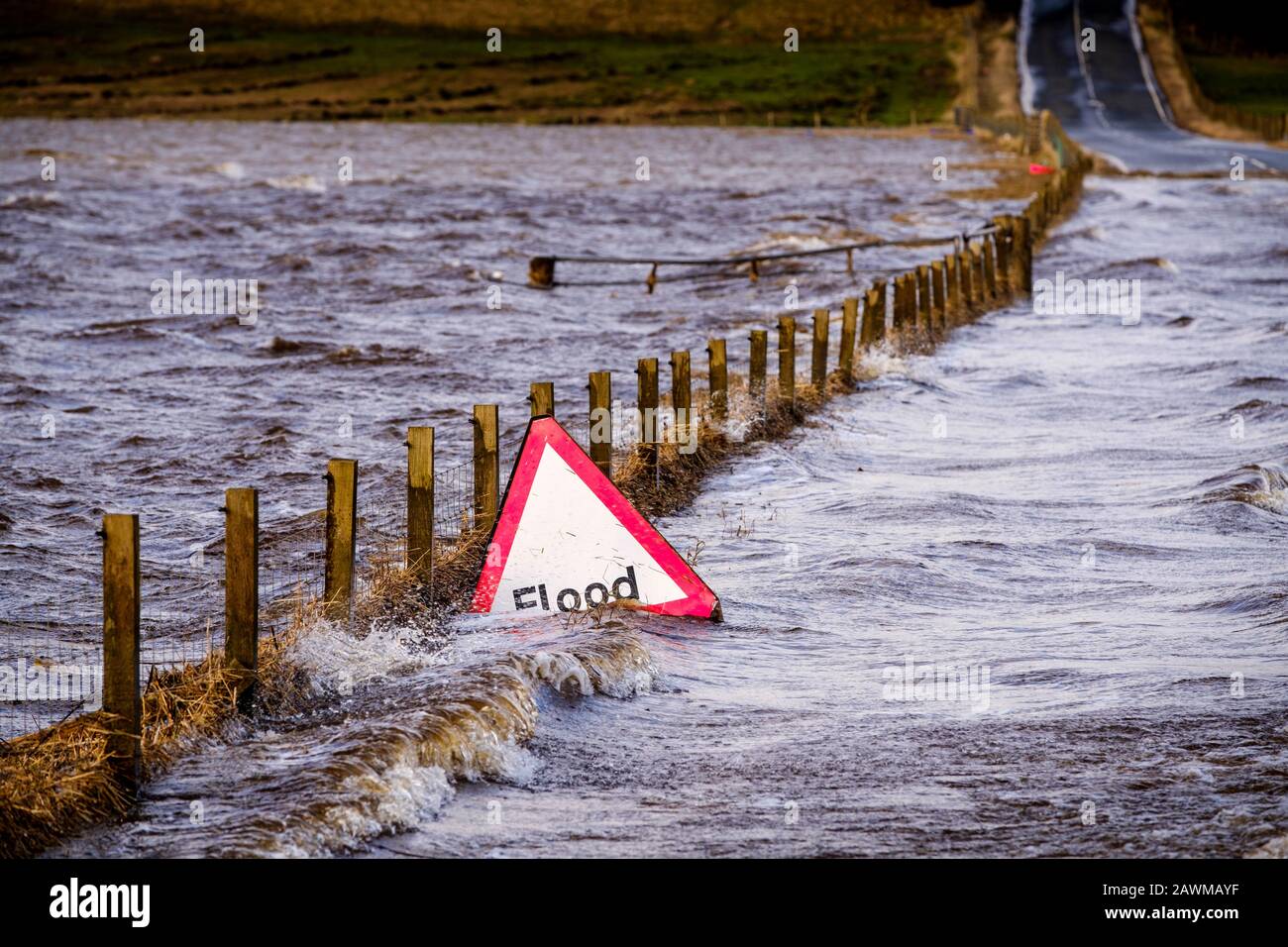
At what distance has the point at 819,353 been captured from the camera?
64.1 feet

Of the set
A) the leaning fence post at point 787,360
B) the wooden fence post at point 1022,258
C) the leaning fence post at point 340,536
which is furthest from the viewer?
the wooden fence post at point 1022,258

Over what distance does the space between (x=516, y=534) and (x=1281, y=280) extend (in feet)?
82.3

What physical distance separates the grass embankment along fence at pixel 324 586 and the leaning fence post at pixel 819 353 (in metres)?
0.03

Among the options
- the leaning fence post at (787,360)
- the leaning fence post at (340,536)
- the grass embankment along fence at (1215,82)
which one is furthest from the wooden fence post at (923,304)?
the grass embankment along fence at (1215,82)

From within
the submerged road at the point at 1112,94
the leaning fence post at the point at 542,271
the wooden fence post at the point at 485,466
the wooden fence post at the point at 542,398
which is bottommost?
the wooden fence post at the point at 485,466

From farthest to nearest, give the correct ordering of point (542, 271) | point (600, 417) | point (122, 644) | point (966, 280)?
point (542, 271)
point (966, 280)
point (600, 417)
point (122, 644)

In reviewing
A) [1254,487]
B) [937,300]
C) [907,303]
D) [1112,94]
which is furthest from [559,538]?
[1112,94]

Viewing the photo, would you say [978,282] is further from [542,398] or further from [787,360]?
[542,398]

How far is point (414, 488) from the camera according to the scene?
10.9m

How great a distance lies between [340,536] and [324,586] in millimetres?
1428

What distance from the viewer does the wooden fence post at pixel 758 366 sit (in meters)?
17.7

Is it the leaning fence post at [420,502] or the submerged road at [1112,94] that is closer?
the leaning fence post at [420,502]

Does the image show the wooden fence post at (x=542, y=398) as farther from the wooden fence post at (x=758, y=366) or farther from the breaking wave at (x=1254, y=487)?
the breaking wave at (x=1254, y=487)

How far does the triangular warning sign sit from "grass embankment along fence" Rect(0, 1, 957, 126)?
84123 millimetres
